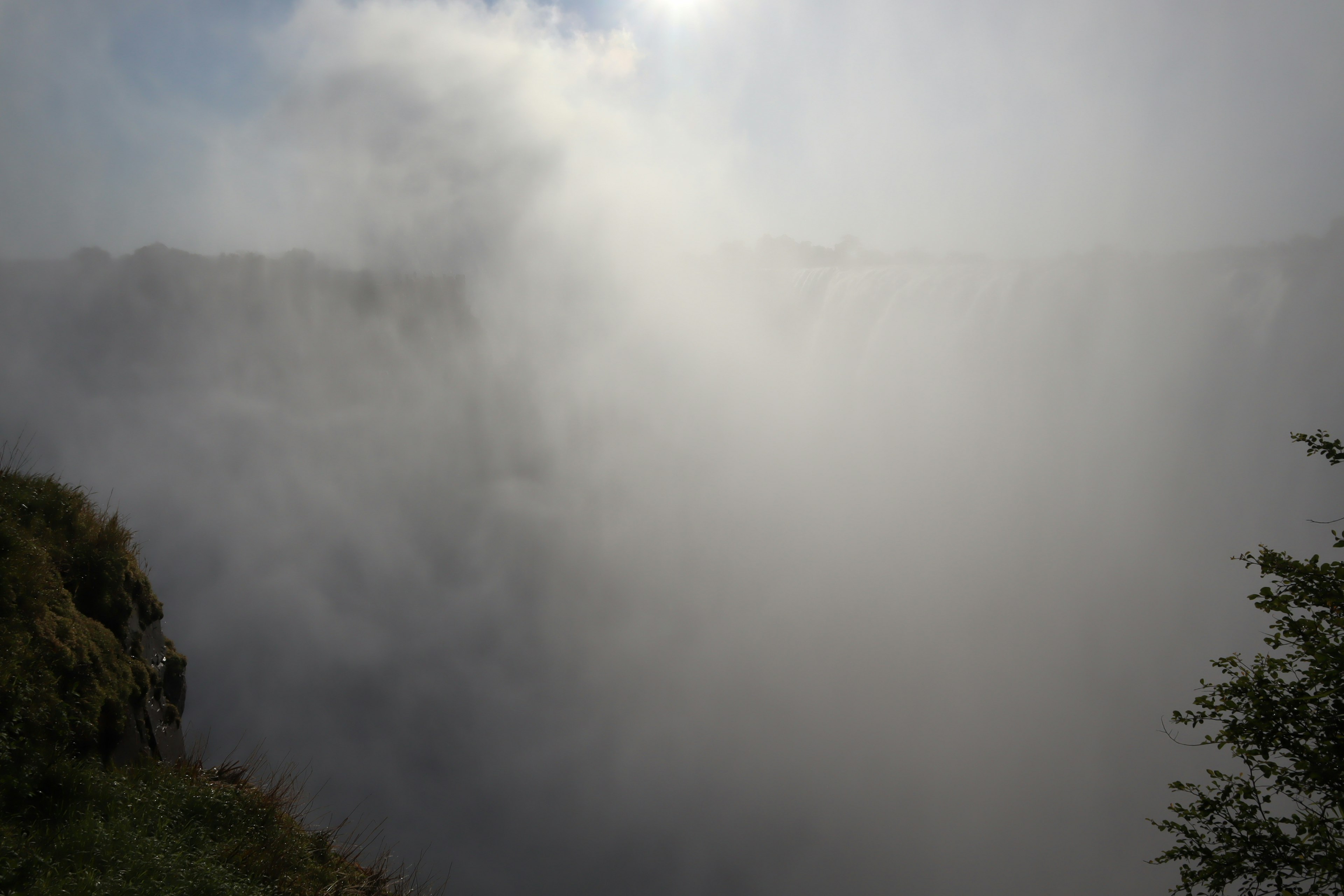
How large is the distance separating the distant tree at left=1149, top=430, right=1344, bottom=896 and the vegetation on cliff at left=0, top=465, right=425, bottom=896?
10661 millimetres

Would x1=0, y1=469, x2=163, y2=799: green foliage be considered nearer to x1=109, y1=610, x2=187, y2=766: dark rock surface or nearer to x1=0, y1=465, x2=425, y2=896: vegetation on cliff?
x1=0, y1=465, x2=425, y2=896: vegetation on cliff

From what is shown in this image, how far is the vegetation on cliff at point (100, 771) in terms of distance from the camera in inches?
255

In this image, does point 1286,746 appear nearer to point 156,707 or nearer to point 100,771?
point 100,771

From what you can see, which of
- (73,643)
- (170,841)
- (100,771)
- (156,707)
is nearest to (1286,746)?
(170,841)

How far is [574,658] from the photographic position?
165625 millimetres

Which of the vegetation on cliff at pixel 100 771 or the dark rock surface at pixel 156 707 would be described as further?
the dark rock surface at pixel 156 707

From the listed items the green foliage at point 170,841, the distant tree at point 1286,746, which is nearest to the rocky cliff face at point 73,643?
the green foliage at point 170,841

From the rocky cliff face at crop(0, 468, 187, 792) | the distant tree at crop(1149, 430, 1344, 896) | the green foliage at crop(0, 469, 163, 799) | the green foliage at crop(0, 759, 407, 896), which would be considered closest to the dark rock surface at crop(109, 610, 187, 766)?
the rocky cliff face at crop(0, 468, 187, 792)

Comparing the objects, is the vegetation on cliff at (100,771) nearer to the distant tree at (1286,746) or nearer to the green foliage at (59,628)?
the green foliage at (59,628)

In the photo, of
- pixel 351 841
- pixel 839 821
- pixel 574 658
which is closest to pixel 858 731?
pixel 839 821

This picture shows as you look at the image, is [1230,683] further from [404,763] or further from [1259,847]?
[404,763]

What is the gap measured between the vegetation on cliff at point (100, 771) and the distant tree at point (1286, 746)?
10.7 meters

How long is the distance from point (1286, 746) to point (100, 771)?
13.5m

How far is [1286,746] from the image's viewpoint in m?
7.08
